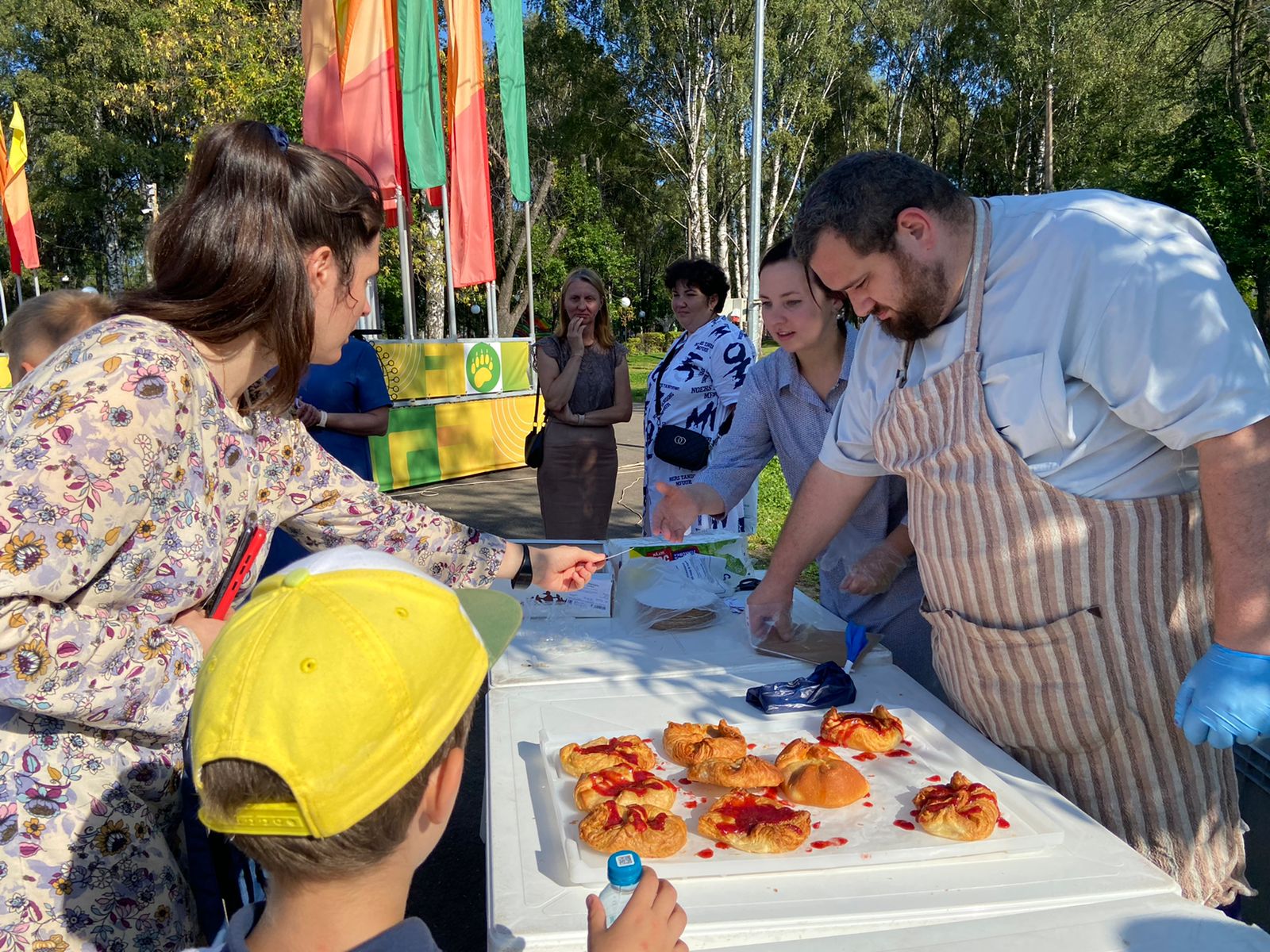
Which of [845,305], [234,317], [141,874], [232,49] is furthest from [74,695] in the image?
[232,49]

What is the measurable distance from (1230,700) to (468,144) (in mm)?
8463

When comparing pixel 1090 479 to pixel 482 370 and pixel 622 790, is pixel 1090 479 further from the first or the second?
pixel 482 370

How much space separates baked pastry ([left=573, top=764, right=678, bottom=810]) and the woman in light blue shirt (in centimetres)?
96

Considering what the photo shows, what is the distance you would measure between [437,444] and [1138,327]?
8464mm

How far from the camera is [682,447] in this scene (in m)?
3.78

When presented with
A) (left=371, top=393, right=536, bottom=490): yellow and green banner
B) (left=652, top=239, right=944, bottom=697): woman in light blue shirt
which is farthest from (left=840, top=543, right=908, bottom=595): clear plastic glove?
(left=371, top=393, right=536, bottom=490): yellow and green banner

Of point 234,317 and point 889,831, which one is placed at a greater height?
point 234,317

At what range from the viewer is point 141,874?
1257mm

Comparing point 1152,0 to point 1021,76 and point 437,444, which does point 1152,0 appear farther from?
point 437,444

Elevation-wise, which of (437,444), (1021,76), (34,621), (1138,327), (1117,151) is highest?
(1021,76)

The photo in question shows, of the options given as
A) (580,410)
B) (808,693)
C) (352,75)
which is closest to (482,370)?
(352,75)

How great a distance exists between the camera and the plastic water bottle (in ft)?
3.28

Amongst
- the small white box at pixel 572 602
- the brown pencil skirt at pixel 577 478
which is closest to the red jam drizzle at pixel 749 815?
the small white box at pixel 572 602

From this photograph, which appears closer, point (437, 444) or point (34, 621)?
point (34, 621)
